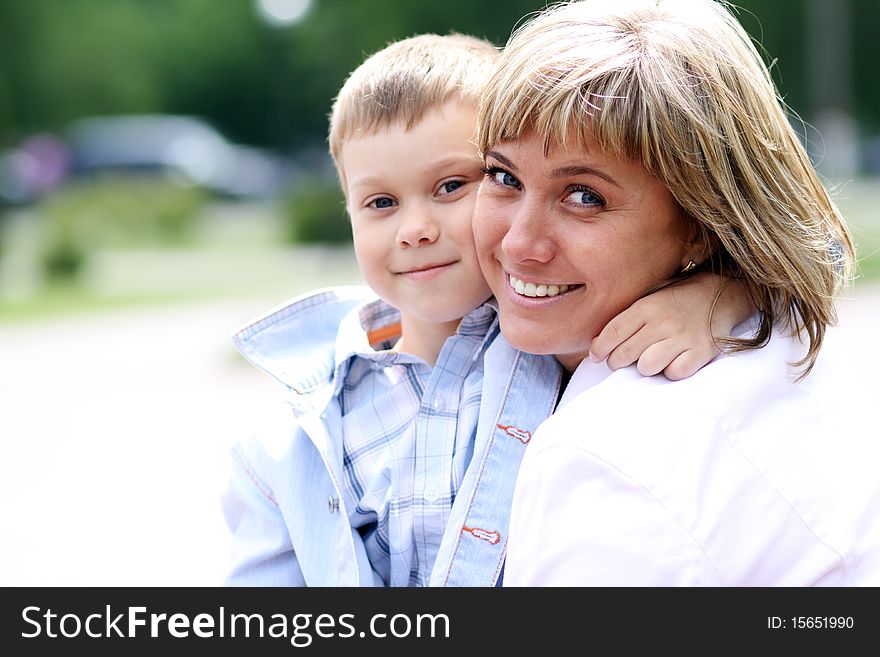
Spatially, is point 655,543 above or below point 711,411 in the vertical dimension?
below

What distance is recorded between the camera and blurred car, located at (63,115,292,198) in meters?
26.2

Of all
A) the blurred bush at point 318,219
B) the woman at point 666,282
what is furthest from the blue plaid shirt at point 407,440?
the blurred bush at point 318,219

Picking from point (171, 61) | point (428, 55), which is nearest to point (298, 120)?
point (171, 61)

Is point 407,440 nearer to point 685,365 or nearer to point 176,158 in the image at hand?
point 685,365

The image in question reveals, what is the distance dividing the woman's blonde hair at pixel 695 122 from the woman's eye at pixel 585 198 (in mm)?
98

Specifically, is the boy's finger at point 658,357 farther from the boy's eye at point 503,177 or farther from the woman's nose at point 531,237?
the boy's eye at point 503,177

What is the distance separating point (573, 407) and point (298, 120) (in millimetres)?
38053

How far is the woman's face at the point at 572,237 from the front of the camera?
1873 millimetres

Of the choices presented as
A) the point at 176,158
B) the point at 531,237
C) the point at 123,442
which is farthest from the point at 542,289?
the point at 176,158

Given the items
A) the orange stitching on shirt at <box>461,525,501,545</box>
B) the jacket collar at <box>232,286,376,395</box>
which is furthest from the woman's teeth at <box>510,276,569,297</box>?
the jacket collar at <box>232,286,376,395</box>

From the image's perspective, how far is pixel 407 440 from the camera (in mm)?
2254

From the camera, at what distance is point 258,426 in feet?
7.86

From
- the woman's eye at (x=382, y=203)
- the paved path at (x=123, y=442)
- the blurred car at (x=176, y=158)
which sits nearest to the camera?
the woman's eye at (x=382, y=203)
